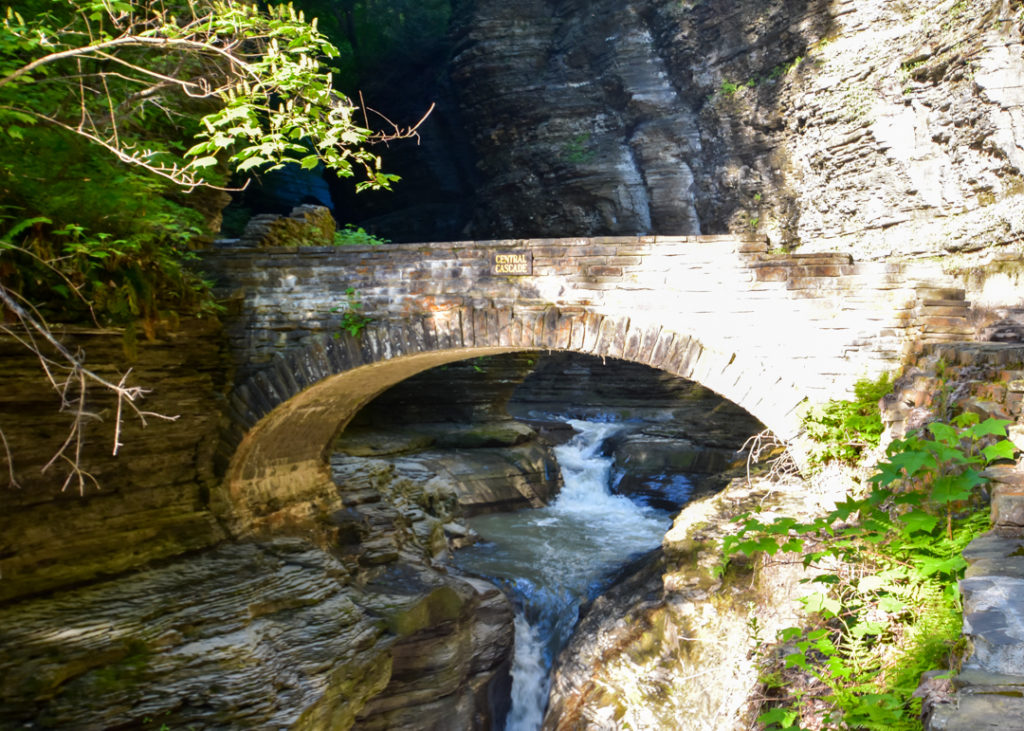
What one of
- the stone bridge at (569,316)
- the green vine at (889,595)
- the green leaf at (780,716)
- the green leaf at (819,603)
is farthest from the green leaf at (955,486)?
the stone bridge at (569,316)

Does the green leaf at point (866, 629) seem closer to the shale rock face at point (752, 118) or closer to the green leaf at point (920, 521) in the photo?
the green leaf at point (920, 521)

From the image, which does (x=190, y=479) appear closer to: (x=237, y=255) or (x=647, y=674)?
(x=237, y=255)

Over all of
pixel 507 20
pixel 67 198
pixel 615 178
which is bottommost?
pixel 67 198

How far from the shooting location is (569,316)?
5.75 meters

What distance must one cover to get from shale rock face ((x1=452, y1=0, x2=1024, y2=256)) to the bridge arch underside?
581 centimetres

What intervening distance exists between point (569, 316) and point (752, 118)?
868cm

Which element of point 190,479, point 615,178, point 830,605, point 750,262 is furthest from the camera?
point 615,178

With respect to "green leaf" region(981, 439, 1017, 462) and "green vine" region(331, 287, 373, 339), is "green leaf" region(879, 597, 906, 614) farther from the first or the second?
"green vine" region(331, 287, 373, 339)

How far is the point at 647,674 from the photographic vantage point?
5430 mm

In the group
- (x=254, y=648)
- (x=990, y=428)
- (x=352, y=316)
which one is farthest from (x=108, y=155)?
(x=990, y=428)

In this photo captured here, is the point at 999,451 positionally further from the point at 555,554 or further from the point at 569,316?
the point at 555,554

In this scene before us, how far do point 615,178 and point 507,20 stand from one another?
4.47 m

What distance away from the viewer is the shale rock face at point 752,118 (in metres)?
9.14

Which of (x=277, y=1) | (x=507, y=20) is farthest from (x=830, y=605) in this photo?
(x=507, y=20)
